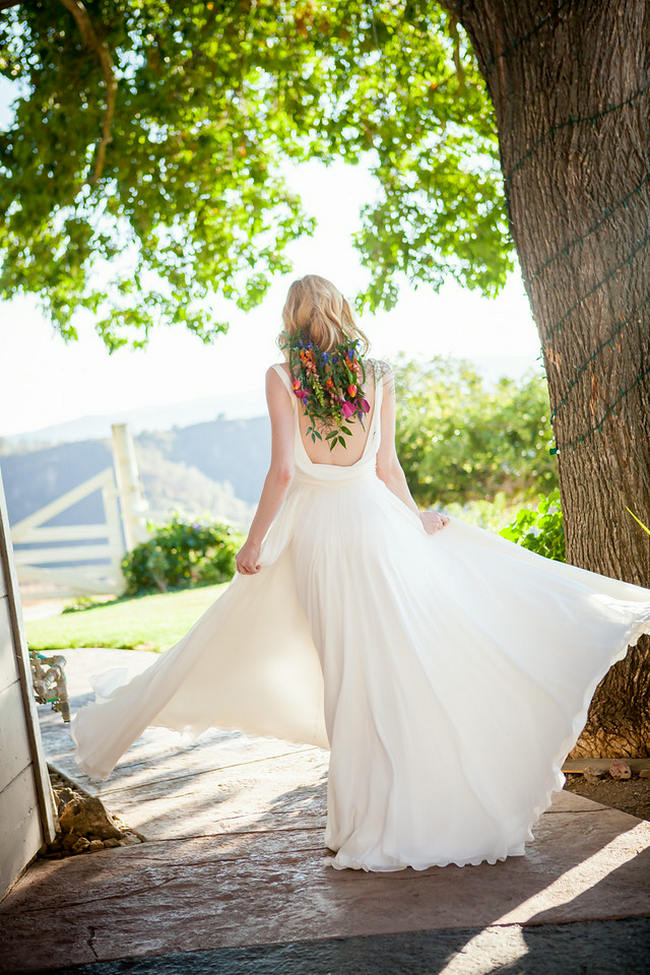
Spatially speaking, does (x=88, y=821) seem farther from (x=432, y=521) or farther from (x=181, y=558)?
(x=181, y=558)

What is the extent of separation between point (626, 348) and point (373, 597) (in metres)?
1.44

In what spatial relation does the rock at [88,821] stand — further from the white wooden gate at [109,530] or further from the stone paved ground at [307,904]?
the white wooden gate at [109,530]

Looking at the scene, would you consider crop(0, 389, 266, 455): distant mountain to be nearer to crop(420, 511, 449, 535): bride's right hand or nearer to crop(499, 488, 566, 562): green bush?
crop(499, 488, 566, 562): green bush

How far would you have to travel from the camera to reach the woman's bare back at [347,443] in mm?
3318

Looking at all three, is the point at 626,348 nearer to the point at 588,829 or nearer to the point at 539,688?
the point at 539,688

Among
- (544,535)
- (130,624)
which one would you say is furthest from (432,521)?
(130,624)

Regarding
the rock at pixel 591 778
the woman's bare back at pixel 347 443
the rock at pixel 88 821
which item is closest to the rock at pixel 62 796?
the rock at pixel 88 821

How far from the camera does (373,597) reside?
3072 mm

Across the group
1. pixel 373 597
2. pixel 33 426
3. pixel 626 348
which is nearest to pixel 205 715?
pixel 373 597

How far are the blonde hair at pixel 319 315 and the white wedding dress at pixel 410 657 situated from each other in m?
0.29

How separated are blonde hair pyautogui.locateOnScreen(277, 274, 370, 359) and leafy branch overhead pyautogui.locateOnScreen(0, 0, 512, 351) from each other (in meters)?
4.04

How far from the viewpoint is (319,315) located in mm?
3250

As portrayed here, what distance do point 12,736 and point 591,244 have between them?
2.84m

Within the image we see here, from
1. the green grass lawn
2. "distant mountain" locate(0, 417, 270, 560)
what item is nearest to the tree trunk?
the green grass lawn
